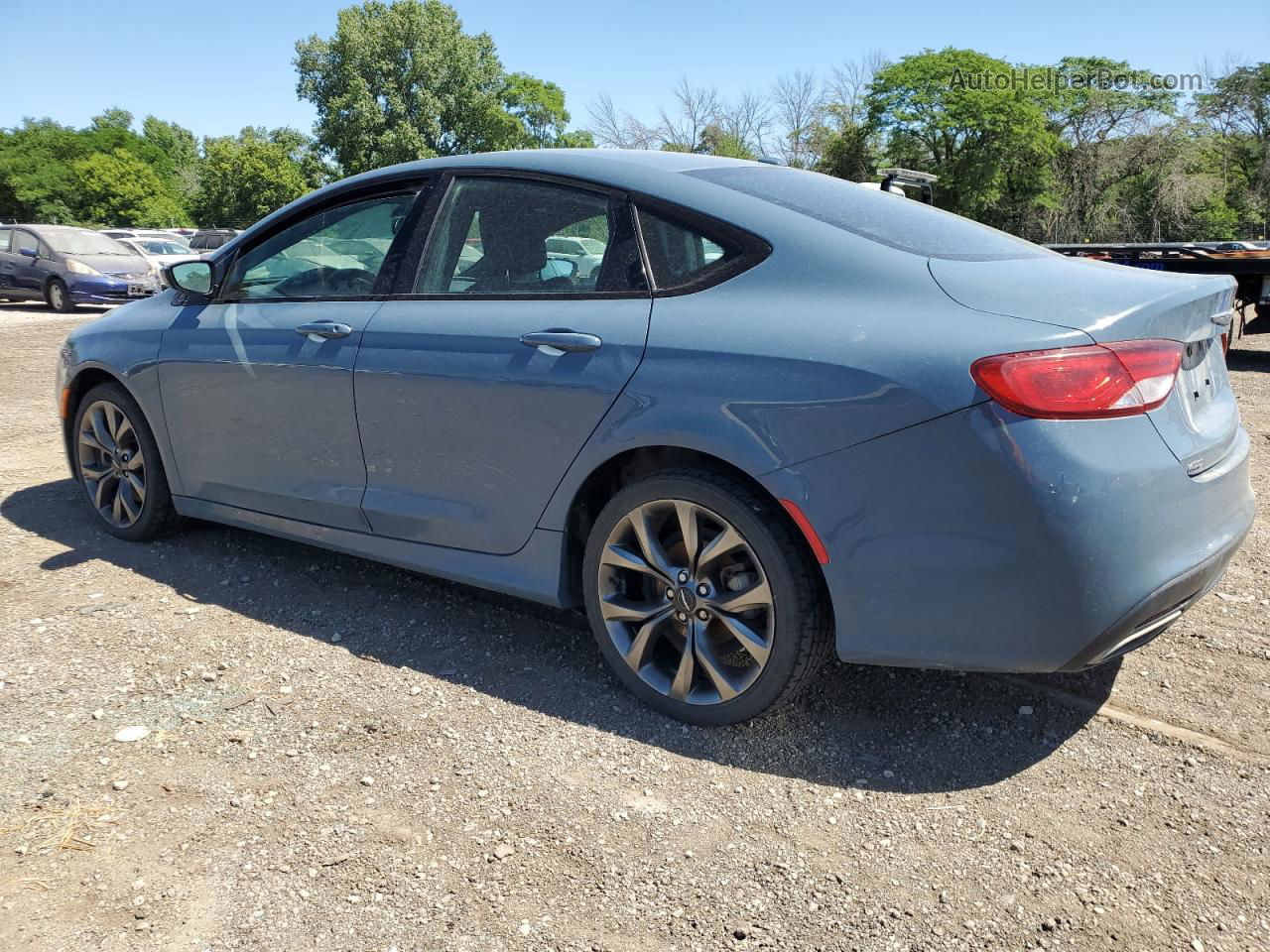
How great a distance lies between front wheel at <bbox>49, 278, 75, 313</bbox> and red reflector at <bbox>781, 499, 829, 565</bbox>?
735 inches

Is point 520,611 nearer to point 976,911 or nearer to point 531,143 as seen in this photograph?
point 976,911

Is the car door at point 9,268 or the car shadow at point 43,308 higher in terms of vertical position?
the car door at point 9,268

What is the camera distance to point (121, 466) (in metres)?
4.72

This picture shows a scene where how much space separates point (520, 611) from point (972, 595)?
1.94 meters

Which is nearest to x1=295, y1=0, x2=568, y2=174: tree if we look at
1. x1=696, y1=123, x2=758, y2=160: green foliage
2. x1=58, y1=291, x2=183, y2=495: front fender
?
x1=696, y1=123, x2=758, y2=160: green foliage

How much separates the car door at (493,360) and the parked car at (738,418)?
0.01 m

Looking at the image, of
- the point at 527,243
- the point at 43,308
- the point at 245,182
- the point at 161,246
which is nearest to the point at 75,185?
the point at 245,182

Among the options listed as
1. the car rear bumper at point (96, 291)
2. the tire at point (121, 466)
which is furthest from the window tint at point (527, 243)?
the car rear bumper at point (96, 291)

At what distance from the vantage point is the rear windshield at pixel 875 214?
294 cm

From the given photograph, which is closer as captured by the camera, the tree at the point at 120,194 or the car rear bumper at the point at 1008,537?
the car rear bumper at the point at 1008,537

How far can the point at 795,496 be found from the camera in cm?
270

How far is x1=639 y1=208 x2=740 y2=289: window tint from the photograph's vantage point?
2998mm

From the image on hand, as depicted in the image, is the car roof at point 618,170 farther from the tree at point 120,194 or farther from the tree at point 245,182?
the tree at point 120,194

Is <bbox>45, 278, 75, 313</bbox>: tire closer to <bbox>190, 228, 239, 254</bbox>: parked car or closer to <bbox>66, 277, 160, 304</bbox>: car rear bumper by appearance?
<bbox>66, 277, 160, 304</bbox>: car rear bumper
